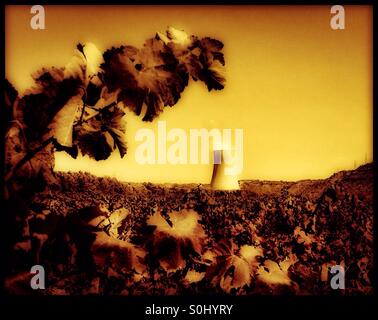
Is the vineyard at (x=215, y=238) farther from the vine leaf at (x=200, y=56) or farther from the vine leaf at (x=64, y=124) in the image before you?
the vine leaf at (x=200, y=56)

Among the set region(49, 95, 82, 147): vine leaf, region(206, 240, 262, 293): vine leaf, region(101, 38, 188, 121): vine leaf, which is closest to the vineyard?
region(206, 240, 262, 293): vine leaf

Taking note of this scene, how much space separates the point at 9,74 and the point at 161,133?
580 mm

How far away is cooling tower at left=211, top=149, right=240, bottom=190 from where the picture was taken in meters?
1.54

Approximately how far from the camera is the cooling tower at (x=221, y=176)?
5.06 feet

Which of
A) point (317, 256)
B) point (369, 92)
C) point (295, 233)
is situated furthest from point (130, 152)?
point (369, 92)

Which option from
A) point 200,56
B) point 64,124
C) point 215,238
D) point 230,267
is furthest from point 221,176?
point 64,124

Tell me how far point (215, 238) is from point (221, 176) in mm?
224

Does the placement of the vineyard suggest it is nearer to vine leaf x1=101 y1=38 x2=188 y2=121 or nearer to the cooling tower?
the cooling tower

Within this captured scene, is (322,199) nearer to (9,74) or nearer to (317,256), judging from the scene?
(317,256)

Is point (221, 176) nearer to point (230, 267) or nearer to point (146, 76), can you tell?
point (230, 267)

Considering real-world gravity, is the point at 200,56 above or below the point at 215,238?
above

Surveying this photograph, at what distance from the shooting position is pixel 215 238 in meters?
1.50

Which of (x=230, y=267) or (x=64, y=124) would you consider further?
(x=230, y=267)

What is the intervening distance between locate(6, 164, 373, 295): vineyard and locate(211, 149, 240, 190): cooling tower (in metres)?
0.03
